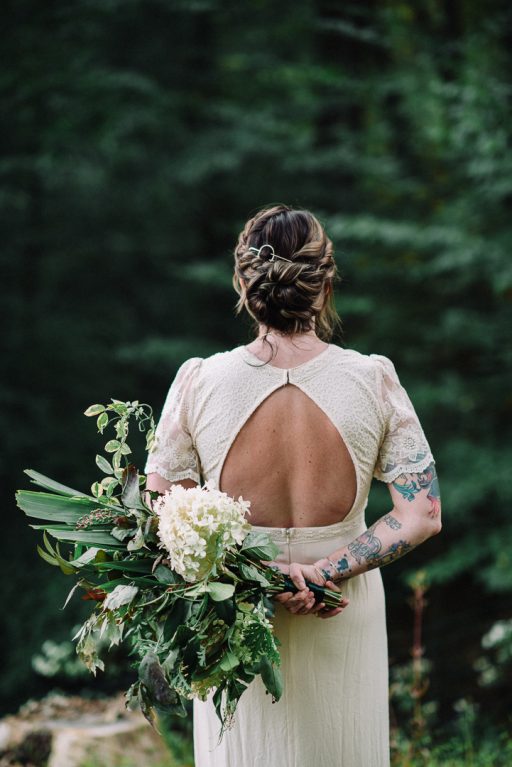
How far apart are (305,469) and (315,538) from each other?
0.20 m

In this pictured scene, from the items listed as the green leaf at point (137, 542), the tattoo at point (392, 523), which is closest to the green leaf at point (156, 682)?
the green leaf at point (137, 542)

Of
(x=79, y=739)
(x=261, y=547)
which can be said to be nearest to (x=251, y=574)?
(x=261, y=547)

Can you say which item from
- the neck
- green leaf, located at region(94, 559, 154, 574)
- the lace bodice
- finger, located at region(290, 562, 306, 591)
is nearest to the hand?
finger, located at region(290, 562, 306, 591)

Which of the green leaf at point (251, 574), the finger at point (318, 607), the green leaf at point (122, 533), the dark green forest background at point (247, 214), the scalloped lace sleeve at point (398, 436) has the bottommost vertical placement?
the finger at point (318, 607)

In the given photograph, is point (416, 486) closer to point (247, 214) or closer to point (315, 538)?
point (315, 538)

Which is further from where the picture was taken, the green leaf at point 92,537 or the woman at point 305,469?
the woman at point 305,469

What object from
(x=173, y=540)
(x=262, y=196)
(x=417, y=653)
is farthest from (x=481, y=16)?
(x=173, y=540)

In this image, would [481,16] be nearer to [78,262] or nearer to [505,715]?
[78,262]

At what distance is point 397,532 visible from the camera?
2.17 m

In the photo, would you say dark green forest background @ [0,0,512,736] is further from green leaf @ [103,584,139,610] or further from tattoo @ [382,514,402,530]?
green leaf @ [103,584,139,610]

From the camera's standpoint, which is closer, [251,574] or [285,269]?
[251,574]

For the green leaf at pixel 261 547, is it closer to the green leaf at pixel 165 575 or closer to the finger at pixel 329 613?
the green leaf at pixel 165 575

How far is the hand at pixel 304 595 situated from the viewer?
6.82 feet

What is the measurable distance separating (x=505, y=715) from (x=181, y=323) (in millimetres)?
4932
